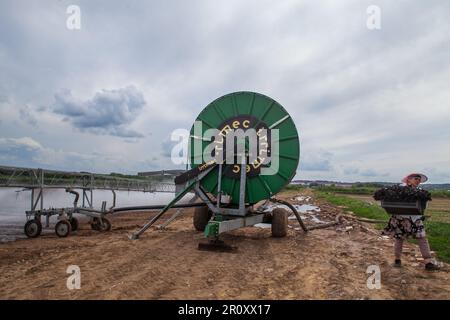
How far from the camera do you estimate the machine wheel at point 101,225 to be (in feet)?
42.0

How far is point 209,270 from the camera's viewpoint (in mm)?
7008

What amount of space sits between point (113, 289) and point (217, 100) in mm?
7327

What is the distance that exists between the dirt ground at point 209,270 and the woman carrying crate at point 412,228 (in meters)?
0.28

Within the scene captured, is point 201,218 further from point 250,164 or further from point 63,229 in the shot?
point 63,229

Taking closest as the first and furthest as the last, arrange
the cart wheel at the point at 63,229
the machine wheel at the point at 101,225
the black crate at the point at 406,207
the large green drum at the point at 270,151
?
the black crate at the point at 406,207 → the large green drum at the point at 270,151 → the cart wheel at the point at 63,229 → the machine wheel at the point at 101,225

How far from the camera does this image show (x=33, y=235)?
1171 centimetres

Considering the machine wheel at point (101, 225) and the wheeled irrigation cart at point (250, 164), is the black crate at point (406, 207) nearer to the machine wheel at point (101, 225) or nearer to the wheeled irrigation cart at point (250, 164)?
the wheeled irrigation cart at point (250, 164)

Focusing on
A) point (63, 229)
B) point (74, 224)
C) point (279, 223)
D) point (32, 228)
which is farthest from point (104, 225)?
point (279, 223)

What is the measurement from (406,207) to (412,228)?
43cm

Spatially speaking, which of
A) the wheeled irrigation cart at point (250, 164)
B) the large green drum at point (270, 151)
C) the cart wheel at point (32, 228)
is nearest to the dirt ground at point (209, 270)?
the cart wheel at point (32, 228)

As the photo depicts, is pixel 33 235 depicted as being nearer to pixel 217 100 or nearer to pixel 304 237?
pixel 217 100

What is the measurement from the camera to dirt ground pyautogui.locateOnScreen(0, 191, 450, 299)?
561 centimetres
